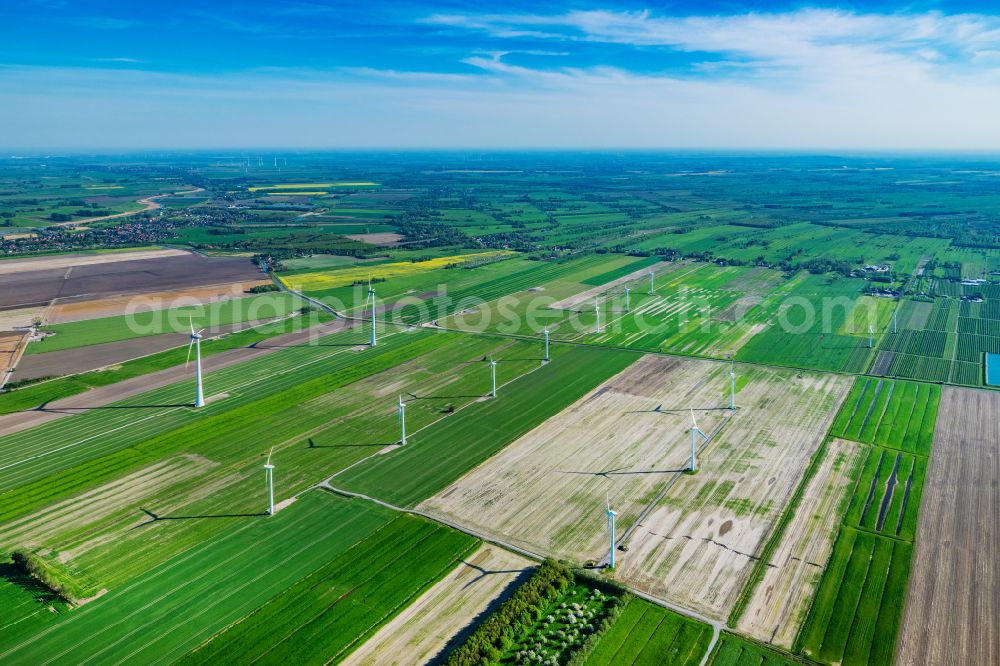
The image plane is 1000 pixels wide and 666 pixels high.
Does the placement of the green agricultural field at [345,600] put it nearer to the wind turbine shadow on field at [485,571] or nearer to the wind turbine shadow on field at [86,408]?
the wind turbine shadow on field at [485,571]

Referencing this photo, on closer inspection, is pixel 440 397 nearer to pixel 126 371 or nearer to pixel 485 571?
pixel 485 571

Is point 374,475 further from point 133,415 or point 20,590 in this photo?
point 133,415

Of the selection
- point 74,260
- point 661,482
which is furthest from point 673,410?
point 74,260

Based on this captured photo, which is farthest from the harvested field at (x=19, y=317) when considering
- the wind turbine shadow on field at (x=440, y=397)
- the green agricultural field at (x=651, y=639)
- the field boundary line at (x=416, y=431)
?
the green agricultural field at (x=651, y=639)

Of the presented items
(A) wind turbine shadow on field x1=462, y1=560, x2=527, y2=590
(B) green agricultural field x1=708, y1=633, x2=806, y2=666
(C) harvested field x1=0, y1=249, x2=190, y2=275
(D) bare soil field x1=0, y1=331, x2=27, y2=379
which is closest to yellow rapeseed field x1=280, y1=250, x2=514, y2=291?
(D) bare soil field x1=0, y1=331, x2=27, y2=379

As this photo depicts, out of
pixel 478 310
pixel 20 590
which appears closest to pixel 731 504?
pixel 20 590

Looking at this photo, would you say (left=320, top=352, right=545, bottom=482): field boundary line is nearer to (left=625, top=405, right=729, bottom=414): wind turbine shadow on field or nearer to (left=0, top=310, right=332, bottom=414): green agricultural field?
(left=625, top=405, right=729, bottom=414): wind turbine shadow on field
